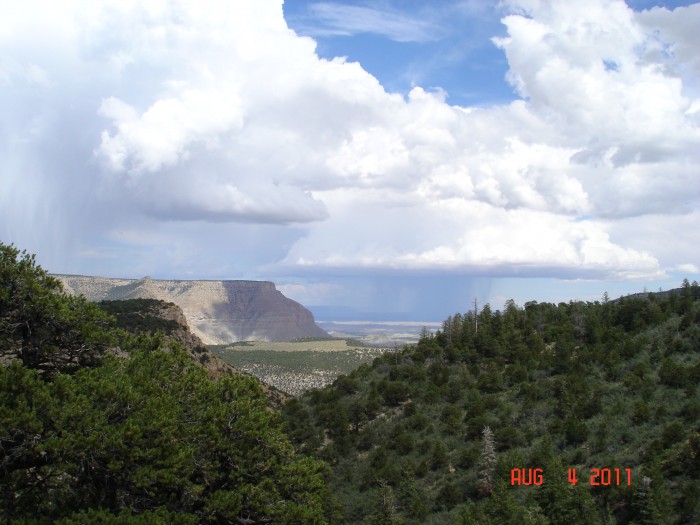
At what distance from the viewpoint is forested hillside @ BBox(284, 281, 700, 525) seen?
32688 mm

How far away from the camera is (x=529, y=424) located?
1880 inches

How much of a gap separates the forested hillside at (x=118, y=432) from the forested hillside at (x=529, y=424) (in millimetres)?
16796

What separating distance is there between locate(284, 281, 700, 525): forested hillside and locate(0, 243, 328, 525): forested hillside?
1680cm

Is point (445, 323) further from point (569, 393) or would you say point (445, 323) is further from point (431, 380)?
point (569, 393)

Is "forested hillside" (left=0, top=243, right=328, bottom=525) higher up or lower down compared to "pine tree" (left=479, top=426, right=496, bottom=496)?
higher up

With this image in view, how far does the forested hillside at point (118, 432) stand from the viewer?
45.5ft

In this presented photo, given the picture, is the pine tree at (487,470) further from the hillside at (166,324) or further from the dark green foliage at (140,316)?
the dark green foliage at (140,316)

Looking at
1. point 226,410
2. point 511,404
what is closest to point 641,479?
point 511,404

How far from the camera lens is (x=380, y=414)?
5988cm

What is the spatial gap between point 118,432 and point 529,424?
41.3m
